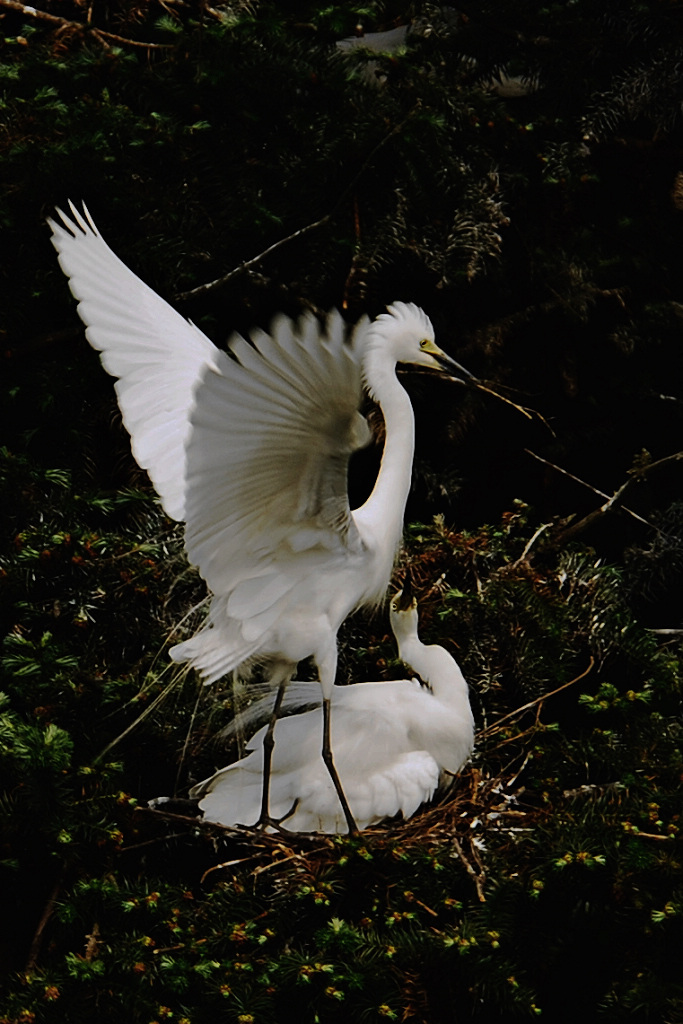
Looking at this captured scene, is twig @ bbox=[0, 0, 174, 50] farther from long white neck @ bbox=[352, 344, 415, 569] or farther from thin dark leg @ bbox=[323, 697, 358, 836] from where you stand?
thin dark leg @ bbox=[323, 697, 358, 836]

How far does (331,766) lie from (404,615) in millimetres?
279

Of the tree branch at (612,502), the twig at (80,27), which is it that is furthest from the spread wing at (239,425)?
the tree branch at (612,502)

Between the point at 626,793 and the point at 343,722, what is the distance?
1.69 ft

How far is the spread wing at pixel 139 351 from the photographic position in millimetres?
1951

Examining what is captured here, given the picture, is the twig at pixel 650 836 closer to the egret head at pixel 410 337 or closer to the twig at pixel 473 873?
the twig at pixel 473 873

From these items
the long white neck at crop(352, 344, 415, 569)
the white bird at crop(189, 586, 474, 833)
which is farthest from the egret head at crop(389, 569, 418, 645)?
the long white neck at crop(352, 344, 415, 569)

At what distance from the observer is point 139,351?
2039 millimetres

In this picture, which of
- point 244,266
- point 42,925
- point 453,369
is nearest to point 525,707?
point 453,369

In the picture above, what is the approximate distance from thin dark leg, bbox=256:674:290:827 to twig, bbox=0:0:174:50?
1169mm

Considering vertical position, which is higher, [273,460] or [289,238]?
[289,238]

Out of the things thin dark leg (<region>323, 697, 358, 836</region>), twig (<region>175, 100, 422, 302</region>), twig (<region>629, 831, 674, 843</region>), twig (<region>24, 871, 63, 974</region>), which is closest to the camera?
twig (<region>629, 831, 674, 843</region>)

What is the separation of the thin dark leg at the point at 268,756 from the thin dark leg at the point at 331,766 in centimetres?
8

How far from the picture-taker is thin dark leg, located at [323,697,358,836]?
1.86m

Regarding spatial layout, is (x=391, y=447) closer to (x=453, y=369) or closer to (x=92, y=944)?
(x=453, y=369)
